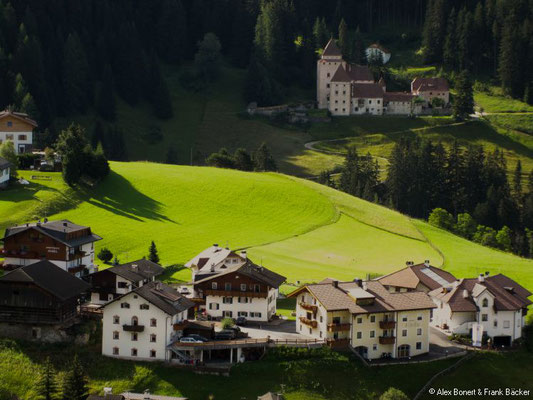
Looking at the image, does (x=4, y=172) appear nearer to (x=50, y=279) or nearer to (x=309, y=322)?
(x=50, y=279)

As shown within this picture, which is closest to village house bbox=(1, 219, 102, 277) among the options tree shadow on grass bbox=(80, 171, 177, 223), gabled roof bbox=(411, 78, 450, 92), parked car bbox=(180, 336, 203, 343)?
parked car bbox=(180, 336, 203, 343)

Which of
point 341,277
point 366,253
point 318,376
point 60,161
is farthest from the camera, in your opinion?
point 60,161

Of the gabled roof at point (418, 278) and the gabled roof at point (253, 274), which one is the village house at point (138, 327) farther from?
the gabled roof at point (418, 278)

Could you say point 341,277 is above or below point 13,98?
below

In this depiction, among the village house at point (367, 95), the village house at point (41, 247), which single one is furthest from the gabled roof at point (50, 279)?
the village house at point (367, 95)

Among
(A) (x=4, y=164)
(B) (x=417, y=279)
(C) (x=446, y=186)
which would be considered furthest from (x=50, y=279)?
(C) (x=446, y=186)

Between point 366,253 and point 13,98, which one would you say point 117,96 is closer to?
point 13,98

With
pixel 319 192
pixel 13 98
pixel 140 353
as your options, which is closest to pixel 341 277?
pixel 140 353
